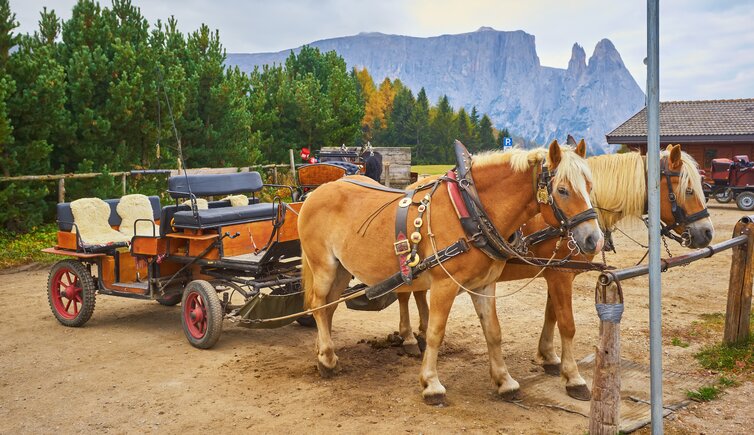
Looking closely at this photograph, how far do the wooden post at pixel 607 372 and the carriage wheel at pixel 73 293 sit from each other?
20.2 feet

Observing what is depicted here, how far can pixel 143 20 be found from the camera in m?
16.4

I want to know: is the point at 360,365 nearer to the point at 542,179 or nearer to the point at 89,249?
the point at 542,179

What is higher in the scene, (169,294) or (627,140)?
(627,140)

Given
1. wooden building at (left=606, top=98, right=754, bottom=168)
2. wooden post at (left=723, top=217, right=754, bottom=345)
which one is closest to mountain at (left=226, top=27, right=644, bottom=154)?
wooden building at (left=606, top=98, right=754, bottom=168)

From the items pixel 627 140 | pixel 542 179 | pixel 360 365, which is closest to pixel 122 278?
pixel 360 365

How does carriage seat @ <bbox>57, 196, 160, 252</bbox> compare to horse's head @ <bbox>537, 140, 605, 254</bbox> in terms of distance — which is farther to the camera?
carriage seat @ <bbox>57, 196, 160, 252</bbox>

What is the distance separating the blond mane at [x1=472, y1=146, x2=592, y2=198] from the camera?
4.39 metres

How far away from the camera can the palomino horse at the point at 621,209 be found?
5297 millimetres

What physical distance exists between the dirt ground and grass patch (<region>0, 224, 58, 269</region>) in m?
3.37

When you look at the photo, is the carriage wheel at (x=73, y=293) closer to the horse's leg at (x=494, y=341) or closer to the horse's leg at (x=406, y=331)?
the horse's leg at (x=406, y=331)

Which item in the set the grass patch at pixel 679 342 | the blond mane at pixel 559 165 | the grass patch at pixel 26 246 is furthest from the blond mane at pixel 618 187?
the grass patch at pixel 26 246

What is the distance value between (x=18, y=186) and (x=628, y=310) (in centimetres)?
1186

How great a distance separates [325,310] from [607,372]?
2818 mm

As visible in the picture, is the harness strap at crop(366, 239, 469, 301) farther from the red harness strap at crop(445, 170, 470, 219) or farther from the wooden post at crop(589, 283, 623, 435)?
the wooden post at crop(589, 283, 623, 435)
